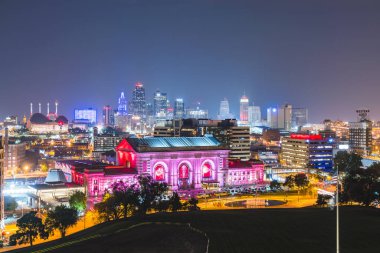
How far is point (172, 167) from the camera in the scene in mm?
114250

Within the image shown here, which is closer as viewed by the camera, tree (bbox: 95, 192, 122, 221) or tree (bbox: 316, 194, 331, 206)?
tree (bbox: 95, 192, 122, 221)

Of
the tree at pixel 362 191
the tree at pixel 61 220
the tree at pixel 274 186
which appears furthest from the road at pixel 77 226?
the tree at pixel 274 186

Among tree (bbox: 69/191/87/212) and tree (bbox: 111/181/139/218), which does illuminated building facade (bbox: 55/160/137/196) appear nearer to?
tree (bbox: 69/191/87/212)

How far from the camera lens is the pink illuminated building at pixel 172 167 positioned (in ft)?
350

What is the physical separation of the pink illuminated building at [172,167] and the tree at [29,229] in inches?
1602

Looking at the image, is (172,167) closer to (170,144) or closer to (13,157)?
(170,144)

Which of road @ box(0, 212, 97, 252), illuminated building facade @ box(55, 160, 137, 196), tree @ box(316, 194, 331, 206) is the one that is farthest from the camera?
illuminated building facade @ box(55, 160, 137, 196)

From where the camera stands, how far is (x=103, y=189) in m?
104

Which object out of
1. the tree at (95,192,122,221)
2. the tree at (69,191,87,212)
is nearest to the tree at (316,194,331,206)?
the tree at (95,192,122,221)

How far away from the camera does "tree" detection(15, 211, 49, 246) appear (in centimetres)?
6034

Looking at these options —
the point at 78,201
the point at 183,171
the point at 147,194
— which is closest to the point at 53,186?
the point at 78,201

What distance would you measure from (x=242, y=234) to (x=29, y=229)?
2728cm

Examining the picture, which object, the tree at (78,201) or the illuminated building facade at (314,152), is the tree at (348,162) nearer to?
the illuminated building facade at (314,152)

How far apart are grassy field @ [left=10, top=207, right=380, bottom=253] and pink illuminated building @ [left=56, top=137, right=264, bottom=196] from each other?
43.7m
